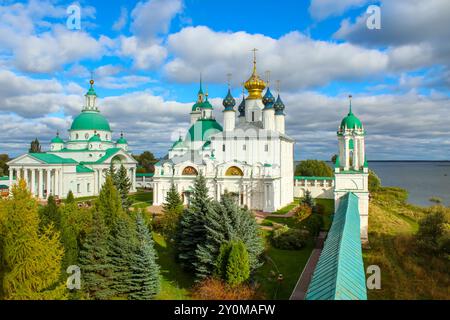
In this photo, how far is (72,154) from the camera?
145ft

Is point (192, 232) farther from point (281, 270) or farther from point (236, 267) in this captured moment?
point (281, 270)

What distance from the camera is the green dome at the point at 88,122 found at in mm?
45562

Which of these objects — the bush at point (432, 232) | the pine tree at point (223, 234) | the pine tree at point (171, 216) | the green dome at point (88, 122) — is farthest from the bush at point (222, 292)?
the green dome at point (88, 122)

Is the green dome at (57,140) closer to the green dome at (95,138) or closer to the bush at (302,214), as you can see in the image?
the green dome at (95,138)

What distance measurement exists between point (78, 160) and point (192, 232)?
107 ft

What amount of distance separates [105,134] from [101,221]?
1344 inches

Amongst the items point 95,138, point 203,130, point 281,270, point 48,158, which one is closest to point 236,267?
point 281,270

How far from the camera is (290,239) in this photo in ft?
67.2

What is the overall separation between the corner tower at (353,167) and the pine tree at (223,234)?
24.9 feet

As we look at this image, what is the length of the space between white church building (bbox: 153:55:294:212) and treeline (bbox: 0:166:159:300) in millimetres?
15131

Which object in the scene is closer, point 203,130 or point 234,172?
point 234,172

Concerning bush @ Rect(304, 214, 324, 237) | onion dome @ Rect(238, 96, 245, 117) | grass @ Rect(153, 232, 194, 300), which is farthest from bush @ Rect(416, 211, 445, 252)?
onion dome @ Rect(238, 96, 245, 117)
